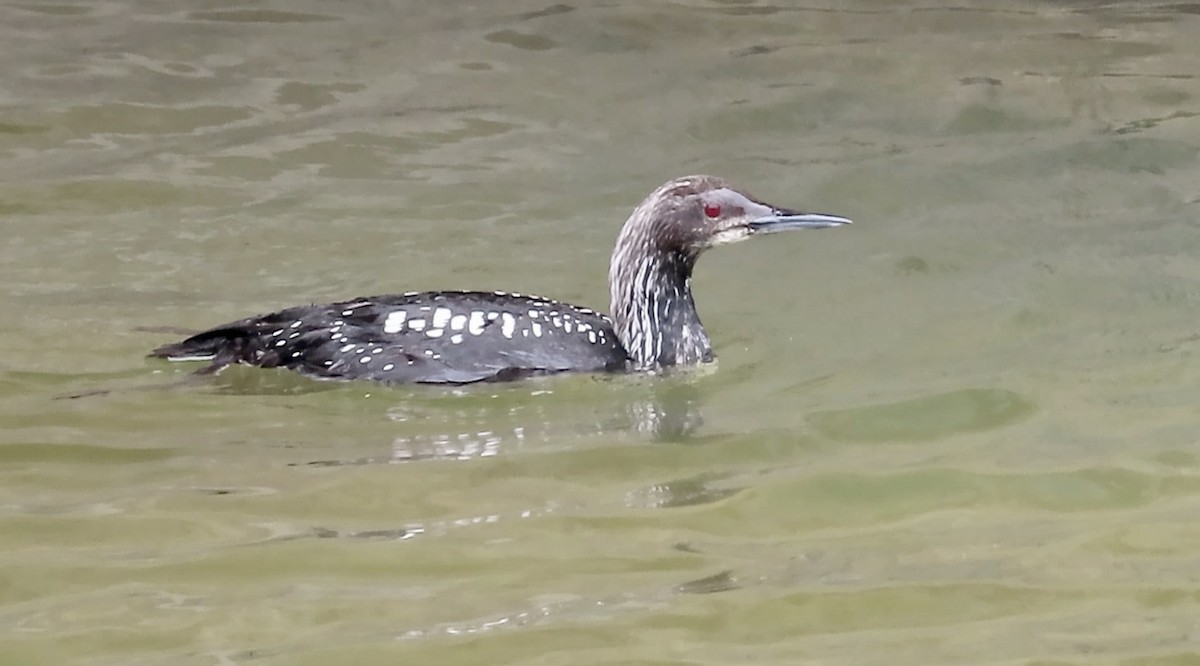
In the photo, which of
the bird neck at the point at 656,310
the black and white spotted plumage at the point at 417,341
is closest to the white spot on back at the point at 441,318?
the black and white spotted plumage at the point at 417,341

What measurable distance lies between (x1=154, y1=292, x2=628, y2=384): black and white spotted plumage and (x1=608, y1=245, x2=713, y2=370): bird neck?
20 cm

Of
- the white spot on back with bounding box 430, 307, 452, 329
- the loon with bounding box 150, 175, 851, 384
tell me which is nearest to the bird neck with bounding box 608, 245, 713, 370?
the loon with bounding box 150, 175, 851, 384

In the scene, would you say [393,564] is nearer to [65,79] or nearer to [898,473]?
[898,473]

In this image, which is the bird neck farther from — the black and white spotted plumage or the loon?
the black and white spotted plumage

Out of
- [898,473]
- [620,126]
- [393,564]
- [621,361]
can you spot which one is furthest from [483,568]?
[620,126]

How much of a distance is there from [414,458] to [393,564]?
1.01 m

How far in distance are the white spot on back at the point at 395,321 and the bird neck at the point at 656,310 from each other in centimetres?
88

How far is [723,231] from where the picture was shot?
7133 mm

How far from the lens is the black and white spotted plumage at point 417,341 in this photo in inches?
265

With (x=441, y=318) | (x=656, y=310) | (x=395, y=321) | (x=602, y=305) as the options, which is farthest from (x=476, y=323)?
(x=602, y=305)

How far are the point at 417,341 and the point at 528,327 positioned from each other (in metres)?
0.40

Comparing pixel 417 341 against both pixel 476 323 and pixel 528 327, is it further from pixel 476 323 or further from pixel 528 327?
pixel 528 327

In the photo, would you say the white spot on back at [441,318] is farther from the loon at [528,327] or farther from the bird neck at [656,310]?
the bird neck at [656,310]

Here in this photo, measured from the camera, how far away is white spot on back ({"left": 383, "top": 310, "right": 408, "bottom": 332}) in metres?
6.80
